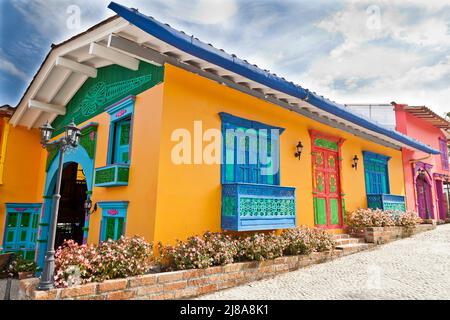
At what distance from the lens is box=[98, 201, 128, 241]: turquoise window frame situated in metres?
6.00

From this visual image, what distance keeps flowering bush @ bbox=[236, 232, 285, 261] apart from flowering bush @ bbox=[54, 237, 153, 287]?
1.80 meters

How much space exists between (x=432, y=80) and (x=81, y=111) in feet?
39.0

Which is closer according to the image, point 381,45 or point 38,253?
point 381,45

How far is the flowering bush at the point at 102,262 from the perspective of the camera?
3.93m

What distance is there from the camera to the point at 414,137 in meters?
14.3

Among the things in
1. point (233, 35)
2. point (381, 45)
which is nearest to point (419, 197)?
point (381, 45)

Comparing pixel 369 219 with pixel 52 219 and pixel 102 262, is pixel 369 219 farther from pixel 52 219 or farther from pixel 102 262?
pixel 52 219

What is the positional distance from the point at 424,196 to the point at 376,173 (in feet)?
17.5

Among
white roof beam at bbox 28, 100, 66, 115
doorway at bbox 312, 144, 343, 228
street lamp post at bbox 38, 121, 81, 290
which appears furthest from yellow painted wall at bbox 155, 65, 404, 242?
white roof beam at bbox 28, 100, 66, 115

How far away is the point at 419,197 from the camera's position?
569 inches

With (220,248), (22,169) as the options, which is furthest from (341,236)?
(22,169)

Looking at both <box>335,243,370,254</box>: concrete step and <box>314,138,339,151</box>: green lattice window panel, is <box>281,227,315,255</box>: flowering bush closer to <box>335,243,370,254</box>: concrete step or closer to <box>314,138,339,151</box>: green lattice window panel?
<box>335,243,370,254</box>: concrete step

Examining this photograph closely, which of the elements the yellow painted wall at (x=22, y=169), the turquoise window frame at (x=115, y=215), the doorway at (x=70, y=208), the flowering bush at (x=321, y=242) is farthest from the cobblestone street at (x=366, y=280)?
the doorway at (x=70, y=208)

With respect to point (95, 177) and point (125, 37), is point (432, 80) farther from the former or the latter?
point (95, 177)
